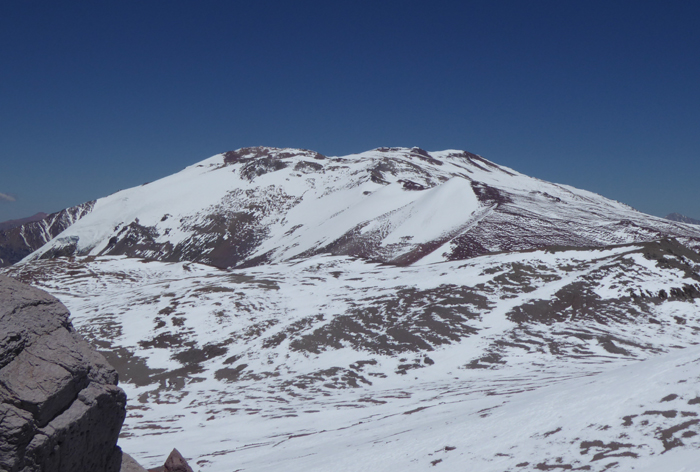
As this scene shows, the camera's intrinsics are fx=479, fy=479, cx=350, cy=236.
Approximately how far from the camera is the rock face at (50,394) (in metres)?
8.01

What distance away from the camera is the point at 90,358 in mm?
9938

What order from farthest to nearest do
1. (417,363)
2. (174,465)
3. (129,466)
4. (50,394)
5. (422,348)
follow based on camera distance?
1. (422,348)
2. (417,363)
3. (174,465)
4. (129,466)
5. (50,394)

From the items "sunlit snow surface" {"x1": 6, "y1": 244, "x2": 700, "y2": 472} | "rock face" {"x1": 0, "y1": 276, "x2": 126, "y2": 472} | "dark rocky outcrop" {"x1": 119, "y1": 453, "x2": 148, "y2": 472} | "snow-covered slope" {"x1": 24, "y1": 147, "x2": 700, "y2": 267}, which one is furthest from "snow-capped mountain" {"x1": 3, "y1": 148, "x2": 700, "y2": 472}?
"rock face" {"x1": 0, "y1": 276, "x2": 126, "y2": 472}

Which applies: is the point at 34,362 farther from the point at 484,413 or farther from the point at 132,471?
the point at 484,413

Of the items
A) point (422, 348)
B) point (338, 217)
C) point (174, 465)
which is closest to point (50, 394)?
point (174, 465)

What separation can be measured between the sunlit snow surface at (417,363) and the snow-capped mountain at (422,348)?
115mm

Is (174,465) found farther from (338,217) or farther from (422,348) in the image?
(338,217)

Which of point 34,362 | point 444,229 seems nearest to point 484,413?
point 34,362

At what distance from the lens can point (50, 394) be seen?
8445 mm

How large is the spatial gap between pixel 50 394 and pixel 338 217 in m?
92.5

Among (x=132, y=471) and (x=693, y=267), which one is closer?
(x=132, y=471)

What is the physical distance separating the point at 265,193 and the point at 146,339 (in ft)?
325

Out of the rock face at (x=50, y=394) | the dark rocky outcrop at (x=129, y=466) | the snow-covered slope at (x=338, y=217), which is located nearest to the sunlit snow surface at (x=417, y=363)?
the dark rocky outcrop at (x=129, y=466)

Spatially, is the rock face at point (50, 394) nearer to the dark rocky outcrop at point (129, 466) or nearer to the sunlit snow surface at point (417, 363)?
the dark rocky outcrop at point (129, 466)
